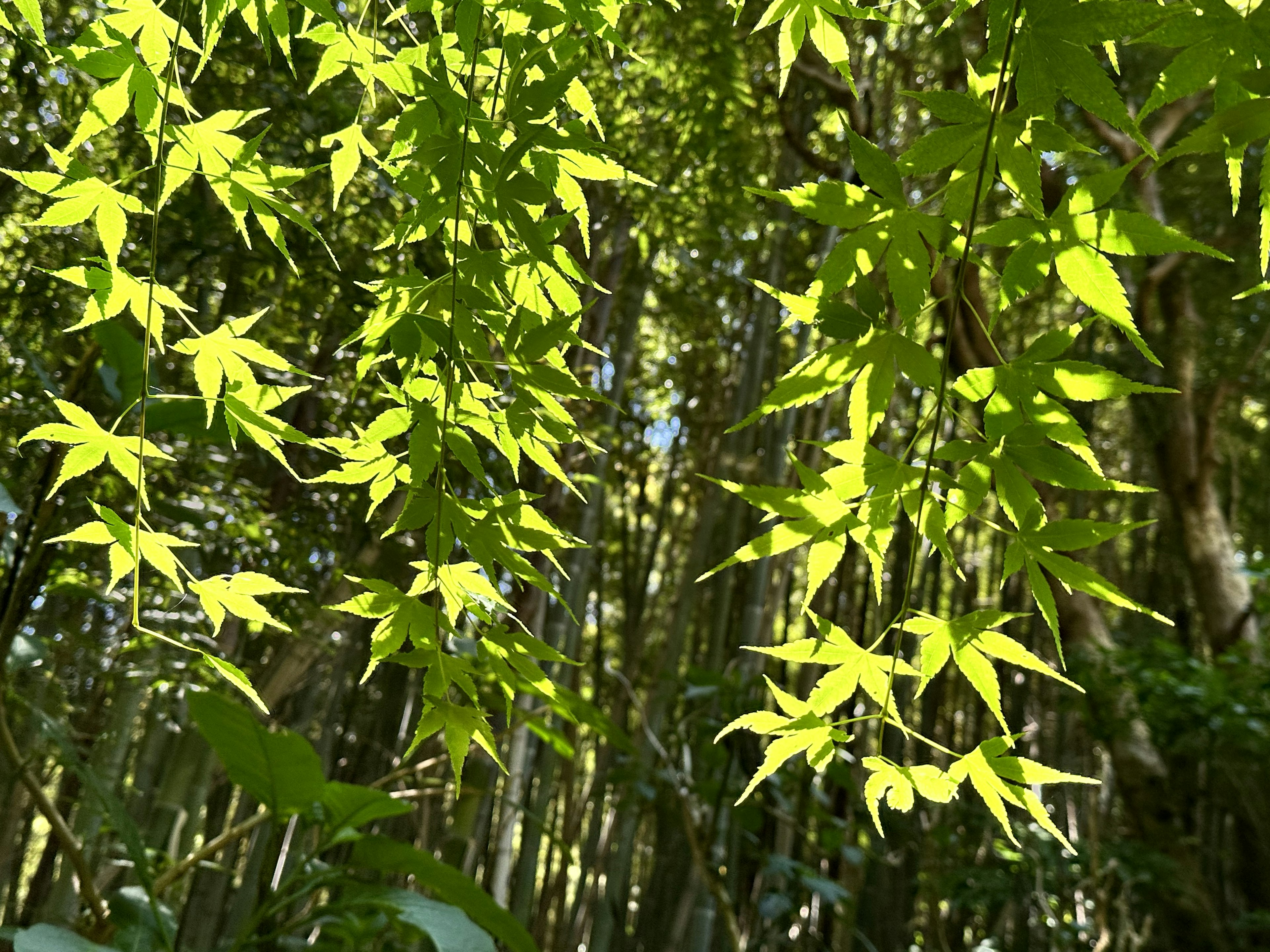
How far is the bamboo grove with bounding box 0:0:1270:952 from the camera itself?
0.46 m

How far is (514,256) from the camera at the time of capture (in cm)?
58

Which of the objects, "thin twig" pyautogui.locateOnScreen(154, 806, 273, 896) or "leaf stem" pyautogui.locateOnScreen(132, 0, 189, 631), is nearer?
"leaf stem" pyautogui.locateOnScreen(132, 0, 189, 631)

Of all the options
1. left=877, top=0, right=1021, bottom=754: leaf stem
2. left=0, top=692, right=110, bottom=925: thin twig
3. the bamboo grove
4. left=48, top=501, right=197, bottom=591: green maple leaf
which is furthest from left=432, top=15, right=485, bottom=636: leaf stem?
left=0, top=692, right=110, bottom=925: thin twig

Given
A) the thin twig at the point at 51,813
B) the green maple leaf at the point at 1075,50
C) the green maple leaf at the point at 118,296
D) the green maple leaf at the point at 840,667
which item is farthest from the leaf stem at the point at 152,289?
the thin twig at the point at 51,813

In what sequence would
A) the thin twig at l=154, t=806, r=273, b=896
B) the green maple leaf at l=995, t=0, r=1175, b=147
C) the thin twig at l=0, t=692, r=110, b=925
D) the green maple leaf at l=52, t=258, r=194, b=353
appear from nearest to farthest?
the green maple leaf at l=995, t=0, r=1175, b=147
the green maple leaf at l=52, t=258, r=194, b=353
the thin twig at l=0, t=692, r=110, b=925
the thin twig at l=154, t=806, r=273, b=896

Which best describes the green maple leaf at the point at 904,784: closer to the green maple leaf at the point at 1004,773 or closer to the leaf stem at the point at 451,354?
the green maple leaf at the point at 1004,773

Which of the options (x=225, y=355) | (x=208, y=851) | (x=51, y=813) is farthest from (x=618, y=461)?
(x=225, y=355)

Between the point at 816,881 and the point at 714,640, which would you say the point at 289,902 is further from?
the point at 714,640

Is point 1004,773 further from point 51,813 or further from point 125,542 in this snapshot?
point 51,813

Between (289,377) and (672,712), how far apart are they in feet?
7.54

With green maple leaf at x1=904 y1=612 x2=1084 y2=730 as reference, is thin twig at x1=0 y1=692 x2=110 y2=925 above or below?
below

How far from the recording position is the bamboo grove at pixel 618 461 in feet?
1.50

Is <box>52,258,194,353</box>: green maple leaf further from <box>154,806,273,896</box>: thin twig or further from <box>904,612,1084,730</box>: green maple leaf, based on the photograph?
<box>154,806,273,896</box>: thin twig

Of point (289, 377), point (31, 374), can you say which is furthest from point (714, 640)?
point (31, 374)
